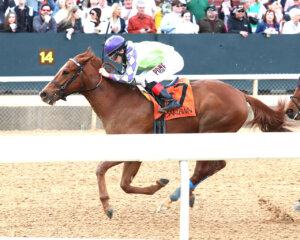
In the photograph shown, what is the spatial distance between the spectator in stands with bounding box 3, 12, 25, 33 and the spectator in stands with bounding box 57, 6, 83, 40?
30.7 inches

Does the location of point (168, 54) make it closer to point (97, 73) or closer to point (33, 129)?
point (97, 73)

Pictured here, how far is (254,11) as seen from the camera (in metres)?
13.7

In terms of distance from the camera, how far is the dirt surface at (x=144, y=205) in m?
5.62

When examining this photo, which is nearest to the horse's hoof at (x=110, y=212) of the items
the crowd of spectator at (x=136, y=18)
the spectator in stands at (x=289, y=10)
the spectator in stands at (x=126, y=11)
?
the crowd of spectator at (x=136, y=18)

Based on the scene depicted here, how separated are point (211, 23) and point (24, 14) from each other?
11.4ft

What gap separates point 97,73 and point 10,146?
2.86 metres

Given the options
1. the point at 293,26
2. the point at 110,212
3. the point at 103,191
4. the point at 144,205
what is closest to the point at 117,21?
the point at 293,26

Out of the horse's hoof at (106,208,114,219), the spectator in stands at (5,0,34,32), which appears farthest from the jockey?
the spectator in stands at (5,0,34,32)

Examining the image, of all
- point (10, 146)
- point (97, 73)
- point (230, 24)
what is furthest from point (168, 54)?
point (230, 24)

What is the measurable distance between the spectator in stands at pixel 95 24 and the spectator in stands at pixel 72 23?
128 millimetres

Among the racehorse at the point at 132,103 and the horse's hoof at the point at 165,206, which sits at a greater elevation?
the racehorse at the point at 132,103

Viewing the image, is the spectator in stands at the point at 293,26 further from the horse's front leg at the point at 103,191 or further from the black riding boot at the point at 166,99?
the horse's front leg at the point at 103,191

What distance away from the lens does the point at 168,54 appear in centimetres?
671

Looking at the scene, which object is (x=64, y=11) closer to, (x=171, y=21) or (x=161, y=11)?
(x=161, y=11)
